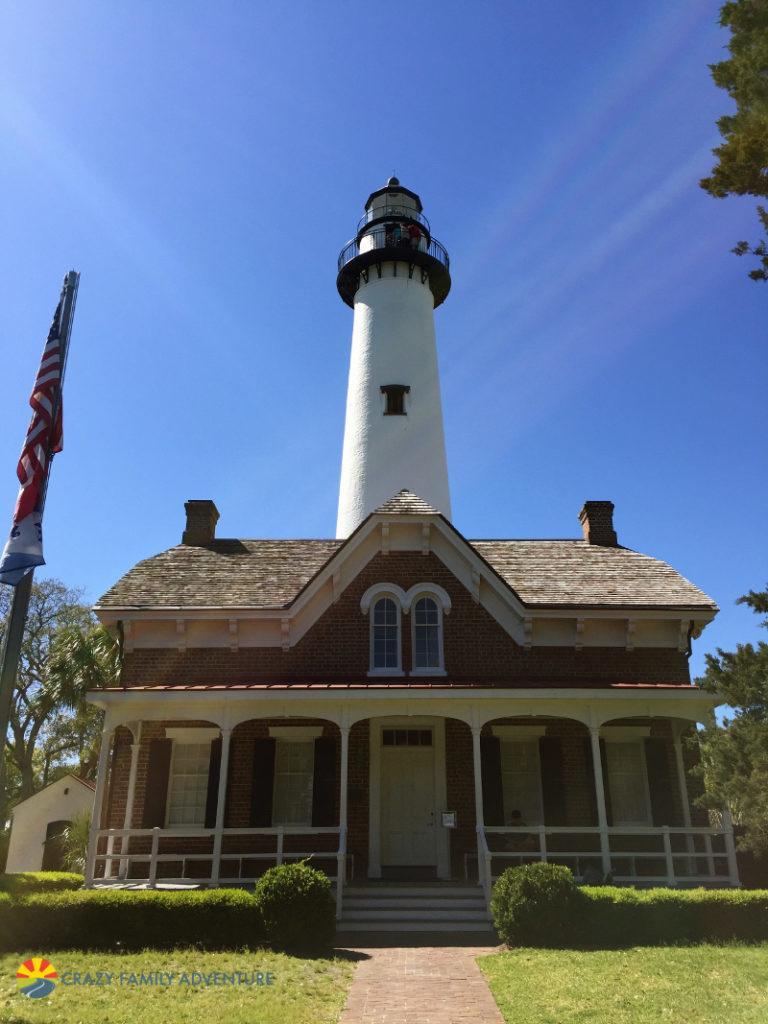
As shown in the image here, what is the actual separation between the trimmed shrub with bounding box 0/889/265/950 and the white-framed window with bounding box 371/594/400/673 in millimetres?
6133

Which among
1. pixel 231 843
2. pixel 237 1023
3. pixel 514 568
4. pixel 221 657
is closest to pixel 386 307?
pixel 514 568

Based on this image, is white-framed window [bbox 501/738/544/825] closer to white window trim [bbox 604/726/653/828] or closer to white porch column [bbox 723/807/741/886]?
white window trim [bbox 604/726/653/828]

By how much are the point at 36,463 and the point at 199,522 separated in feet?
30.5

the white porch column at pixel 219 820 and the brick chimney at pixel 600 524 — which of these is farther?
the brick chimney at pixel 600 524

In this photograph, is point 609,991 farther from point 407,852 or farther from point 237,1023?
point 407,852

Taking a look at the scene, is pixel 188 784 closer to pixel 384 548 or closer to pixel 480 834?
pixel 480 834

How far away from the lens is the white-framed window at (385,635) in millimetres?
15734

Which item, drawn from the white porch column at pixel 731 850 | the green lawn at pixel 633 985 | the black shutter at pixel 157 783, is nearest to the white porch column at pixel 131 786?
the black shutter at pixel 157 783

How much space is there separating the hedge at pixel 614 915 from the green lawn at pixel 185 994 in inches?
101

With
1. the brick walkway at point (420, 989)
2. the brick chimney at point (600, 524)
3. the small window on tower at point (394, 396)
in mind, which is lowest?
the brick walkway at point (420, 989)

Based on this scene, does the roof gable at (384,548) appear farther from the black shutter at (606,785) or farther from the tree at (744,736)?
the tree at (744,736)

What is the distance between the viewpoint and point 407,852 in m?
14.5

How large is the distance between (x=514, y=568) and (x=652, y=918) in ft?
28.5

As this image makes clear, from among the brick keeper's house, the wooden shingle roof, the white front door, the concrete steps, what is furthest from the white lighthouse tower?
the concrete steps
